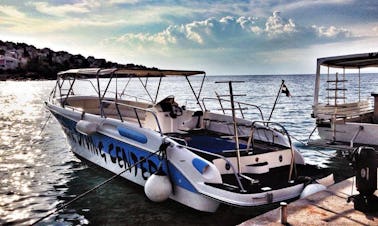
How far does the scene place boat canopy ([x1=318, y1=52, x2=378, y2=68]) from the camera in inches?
424

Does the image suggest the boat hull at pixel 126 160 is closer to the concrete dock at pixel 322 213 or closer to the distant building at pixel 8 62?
the concrete dock at pixel 322 213

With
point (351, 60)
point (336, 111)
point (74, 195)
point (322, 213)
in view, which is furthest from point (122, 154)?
point (351, 60)

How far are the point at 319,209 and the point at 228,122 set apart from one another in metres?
4.87

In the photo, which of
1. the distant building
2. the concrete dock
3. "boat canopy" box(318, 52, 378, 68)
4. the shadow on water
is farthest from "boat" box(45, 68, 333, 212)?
the distant building

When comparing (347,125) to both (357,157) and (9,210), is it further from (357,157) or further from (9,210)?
(9,210)

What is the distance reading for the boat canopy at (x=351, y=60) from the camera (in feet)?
35.4

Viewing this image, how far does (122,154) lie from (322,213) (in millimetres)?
4944

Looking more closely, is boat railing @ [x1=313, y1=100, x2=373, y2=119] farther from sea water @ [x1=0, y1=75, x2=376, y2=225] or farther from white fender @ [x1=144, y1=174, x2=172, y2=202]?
white fender @ [x1=144, y1=174, x2=172, y2=202]

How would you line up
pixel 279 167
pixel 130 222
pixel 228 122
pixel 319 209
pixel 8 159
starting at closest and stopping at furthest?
pixel 319 209
pixel 130 222
pixel 279 167
pixel 228 122
pixel 8 159

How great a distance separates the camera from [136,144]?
8.09 m

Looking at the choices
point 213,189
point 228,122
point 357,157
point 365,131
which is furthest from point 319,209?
point 365,131

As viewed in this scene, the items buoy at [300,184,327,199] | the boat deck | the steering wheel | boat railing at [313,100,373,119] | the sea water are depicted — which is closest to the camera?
buoy at [300,184,327,199]

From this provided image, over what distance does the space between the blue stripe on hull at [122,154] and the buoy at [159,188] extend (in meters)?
0.21

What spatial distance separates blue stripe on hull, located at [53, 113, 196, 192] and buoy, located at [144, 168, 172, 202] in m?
0.21
